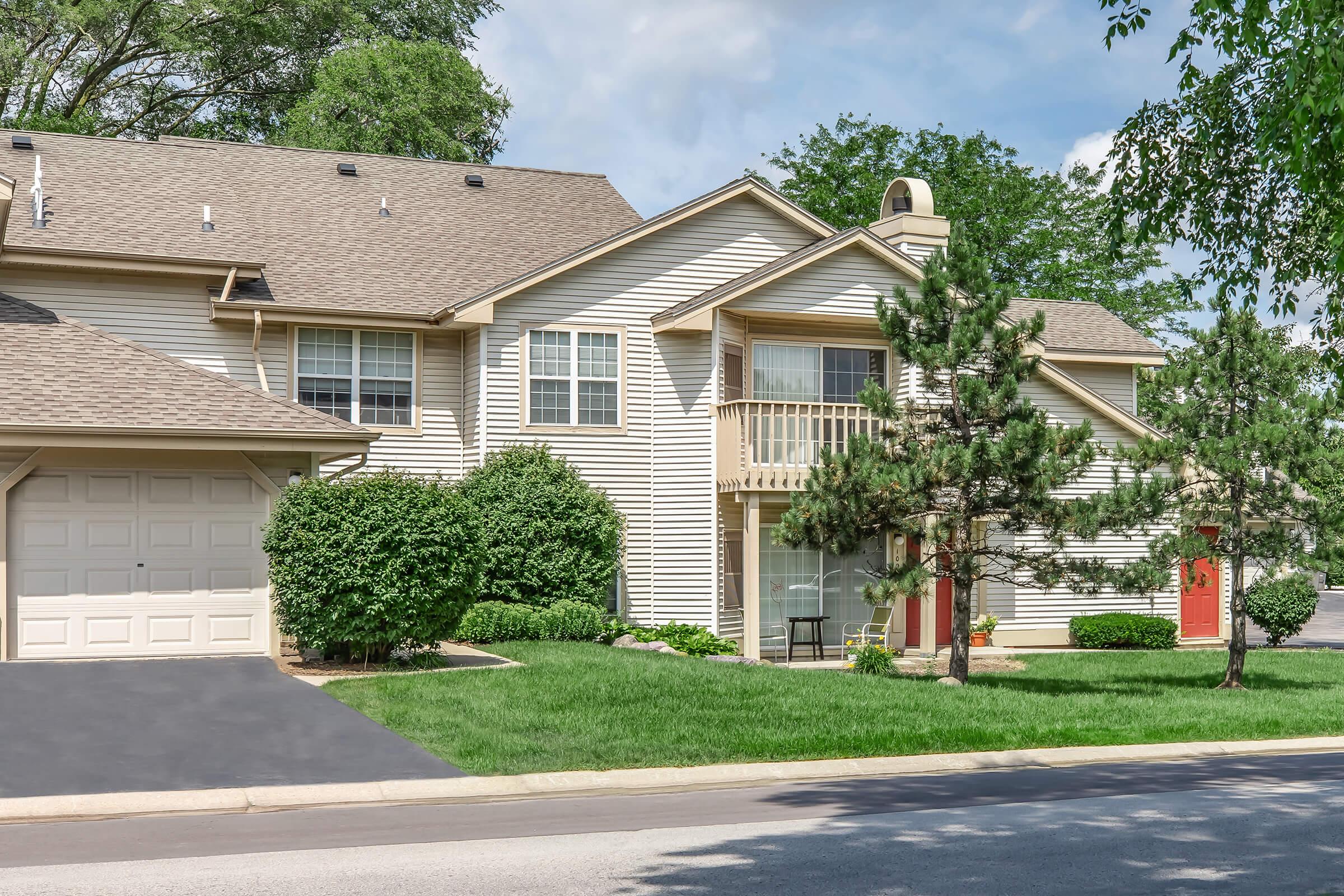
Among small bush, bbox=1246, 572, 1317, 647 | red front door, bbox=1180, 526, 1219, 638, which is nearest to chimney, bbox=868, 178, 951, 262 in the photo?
red front door, bbox=1180, 526, 1219, 638

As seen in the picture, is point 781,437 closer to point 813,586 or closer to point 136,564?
point 813,586

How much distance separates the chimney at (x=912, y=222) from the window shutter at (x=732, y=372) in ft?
16.2

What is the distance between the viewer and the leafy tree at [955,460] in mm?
18125

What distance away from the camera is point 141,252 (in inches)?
853

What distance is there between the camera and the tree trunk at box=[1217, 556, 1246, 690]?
65.6 feet

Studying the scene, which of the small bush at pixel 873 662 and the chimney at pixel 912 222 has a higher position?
the chimney at pixel 912 222

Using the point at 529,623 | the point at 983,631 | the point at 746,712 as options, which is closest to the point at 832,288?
the point at 983,631

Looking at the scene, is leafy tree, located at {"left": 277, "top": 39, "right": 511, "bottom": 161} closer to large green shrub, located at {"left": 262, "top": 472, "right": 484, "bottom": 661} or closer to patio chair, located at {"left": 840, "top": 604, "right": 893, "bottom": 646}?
patio chair, located at {"left": 840, "top": 604, "right": 893, "bottom": 646}

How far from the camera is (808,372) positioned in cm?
2398

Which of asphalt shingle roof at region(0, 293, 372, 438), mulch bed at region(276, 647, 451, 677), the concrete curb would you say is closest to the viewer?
the concrete curb

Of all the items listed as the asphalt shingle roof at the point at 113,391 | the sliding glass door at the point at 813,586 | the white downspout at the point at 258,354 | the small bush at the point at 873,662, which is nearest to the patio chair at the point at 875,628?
the sliding glass door at the point at 813,586

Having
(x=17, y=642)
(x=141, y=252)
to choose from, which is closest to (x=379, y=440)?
(x=141, y=252)

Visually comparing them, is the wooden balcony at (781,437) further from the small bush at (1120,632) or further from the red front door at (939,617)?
the small bush at (1120,632)

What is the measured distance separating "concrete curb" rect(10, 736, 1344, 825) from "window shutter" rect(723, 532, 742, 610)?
9.92 meters
